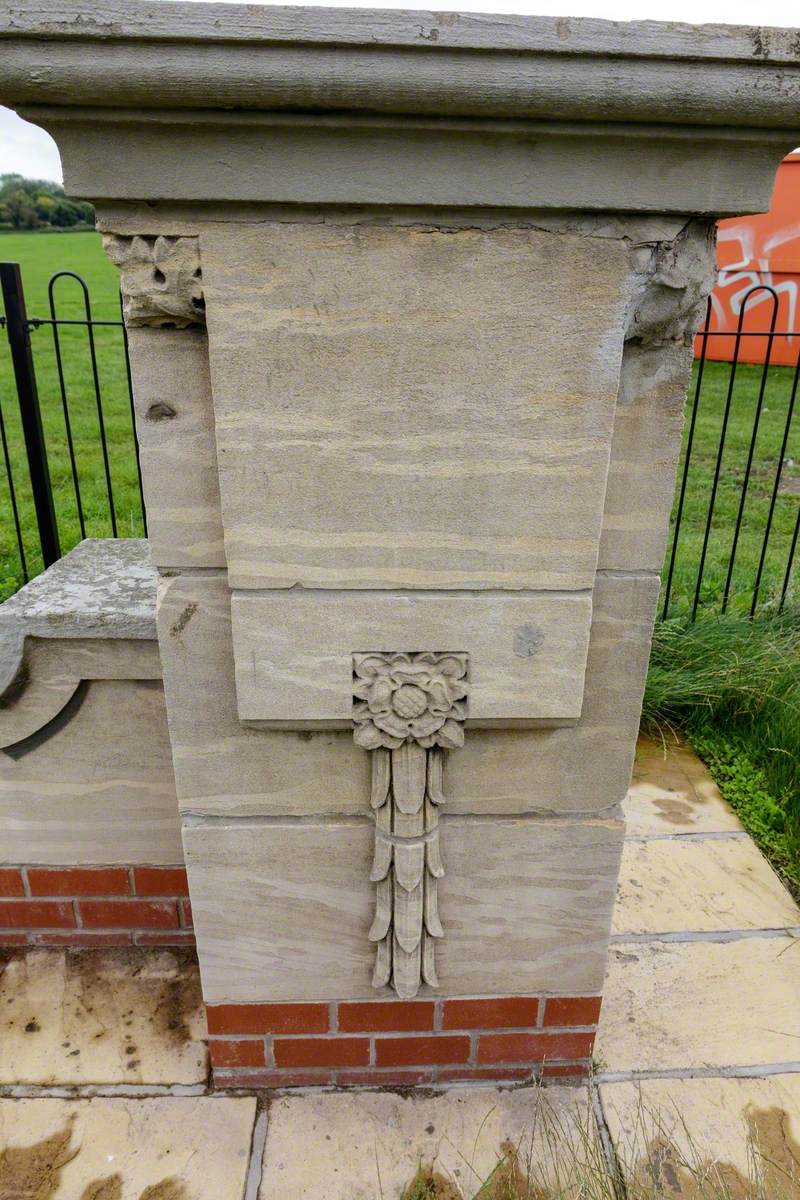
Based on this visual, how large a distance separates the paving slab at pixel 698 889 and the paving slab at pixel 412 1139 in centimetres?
66

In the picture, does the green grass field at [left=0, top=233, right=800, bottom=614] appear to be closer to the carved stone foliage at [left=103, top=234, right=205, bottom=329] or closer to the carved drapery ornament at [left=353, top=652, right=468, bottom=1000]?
the carved drapery ornament at [left=353, top=652, right=468, bottom=1000]

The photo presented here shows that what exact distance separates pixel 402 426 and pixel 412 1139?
57.4 inches

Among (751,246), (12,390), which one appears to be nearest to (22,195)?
(12,390)

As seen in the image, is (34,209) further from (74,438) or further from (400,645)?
(400,645)

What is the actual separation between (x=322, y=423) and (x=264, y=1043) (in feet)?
4.47

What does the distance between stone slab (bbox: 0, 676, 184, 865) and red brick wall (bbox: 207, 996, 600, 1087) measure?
51cm

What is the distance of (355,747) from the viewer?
1602 mm

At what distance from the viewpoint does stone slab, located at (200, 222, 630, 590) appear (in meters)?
1.25

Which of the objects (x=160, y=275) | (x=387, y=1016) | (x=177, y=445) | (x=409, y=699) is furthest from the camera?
(x=387, y=1016)

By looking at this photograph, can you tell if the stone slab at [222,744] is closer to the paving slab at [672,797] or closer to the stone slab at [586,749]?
the stone slab at [586,749]

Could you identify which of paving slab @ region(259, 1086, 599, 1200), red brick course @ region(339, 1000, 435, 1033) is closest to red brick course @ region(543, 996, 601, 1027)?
paving slab @ region(259, 1086, 599, 1200)

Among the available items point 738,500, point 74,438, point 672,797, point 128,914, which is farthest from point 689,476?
point 128,914

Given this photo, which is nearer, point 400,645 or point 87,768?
point 400,645

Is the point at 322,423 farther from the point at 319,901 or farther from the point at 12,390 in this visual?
the point at 12,390
